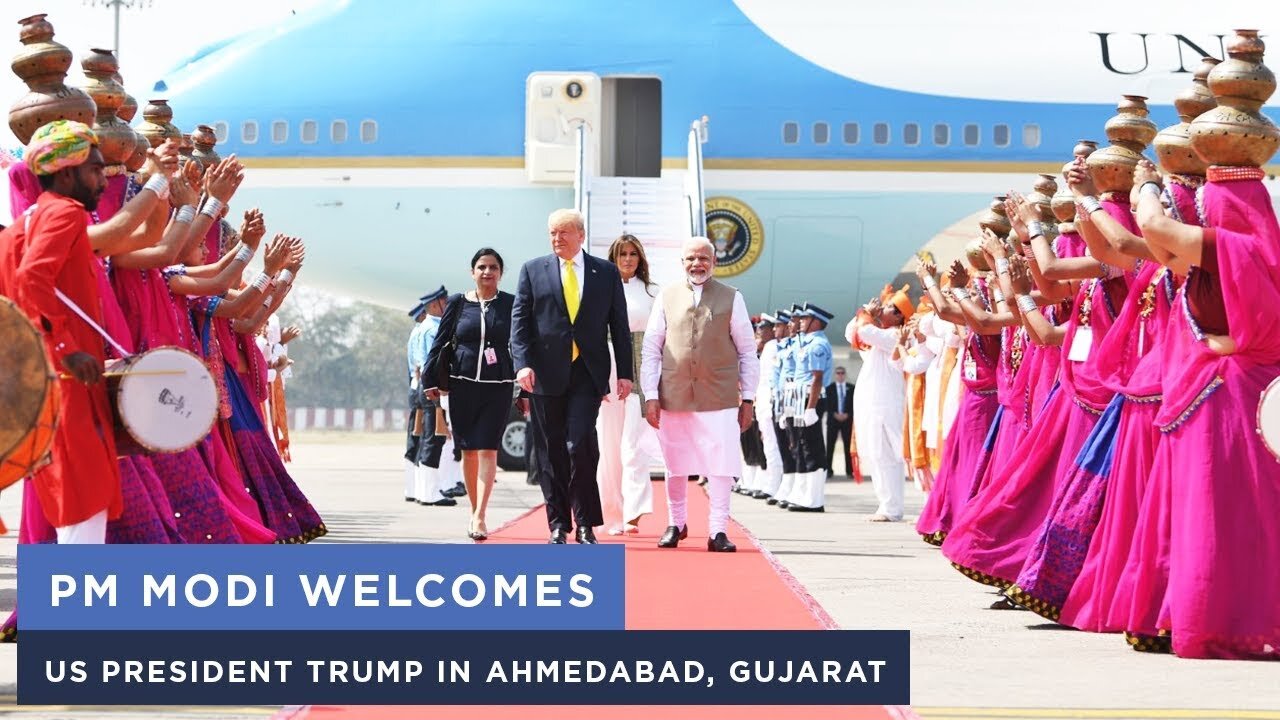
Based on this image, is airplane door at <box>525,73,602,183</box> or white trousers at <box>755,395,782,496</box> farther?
airplane door at <box>525,73,602,183</box>

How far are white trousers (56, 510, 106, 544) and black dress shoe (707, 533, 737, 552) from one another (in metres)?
4.15

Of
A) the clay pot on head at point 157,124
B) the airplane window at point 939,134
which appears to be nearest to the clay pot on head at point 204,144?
the clay pot on head at point 157,124

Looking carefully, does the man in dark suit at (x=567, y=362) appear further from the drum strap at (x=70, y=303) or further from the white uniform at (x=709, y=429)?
the drum strap at (x=70, y=303)

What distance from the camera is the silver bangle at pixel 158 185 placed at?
17.9 feet

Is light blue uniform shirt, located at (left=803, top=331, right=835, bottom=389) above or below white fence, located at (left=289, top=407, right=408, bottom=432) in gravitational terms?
above

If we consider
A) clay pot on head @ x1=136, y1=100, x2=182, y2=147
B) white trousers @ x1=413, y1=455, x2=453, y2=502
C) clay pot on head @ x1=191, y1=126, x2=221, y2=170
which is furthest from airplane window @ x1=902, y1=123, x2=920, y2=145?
clay pot on head @ x1=136, y1=100, x2=182, y2=147

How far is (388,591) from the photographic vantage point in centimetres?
422

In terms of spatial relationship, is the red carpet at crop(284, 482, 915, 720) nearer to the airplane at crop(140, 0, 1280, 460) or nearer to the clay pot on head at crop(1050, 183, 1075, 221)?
the clay pot on head at crop(1050, 183, 1075, 221)

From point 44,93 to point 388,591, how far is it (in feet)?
7.48

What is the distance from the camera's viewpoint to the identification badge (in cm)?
685

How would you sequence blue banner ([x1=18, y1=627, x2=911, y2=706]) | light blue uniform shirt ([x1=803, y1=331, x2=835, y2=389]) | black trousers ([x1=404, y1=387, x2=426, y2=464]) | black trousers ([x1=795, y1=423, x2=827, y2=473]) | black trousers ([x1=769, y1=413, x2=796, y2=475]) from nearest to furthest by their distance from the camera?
blue banner ([x1=18, y1=627, x2=911, y2=706])
black trousers ([x1=795, y1=423, x2=827, y2=473])
light blue uniform shirt ([x1=803, y1=331, x2=835, y2=389])
black trousers ([x1=769, y1=413, x2=796, y2=475])
black trousers ([x1=404, y1=387, x2=426, y2=464])

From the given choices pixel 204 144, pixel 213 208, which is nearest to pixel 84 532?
pixel 213 208

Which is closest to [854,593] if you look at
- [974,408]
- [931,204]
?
[974,408]

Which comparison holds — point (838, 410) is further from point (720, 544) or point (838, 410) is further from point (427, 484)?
point (720, 544)
